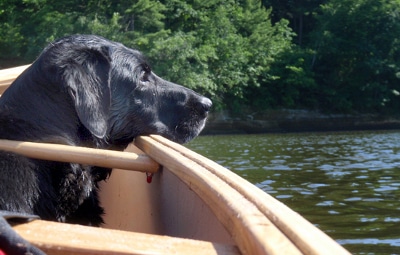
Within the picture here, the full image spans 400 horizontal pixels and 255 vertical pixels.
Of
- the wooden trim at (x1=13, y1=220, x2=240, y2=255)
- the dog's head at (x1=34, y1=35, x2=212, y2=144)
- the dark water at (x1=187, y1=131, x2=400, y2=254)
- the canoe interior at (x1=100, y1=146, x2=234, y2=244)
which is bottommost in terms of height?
the dark water at (x1=187, y1=131, x2=400, y2=254)

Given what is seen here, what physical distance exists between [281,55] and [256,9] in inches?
120

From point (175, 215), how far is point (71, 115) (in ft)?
1.93

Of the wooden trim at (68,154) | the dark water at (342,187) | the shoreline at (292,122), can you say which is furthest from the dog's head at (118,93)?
the shoreline at (292,122)

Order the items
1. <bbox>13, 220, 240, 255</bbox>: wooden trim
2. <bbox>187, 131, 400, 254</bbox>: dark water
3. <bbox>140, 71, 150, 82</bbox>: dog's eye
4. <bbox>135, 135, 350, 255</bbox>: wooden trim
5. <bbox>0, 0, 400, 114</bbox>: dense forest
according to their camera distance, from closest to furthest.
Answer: <bbox>135, 135, 350, 255</bbox>: wooden trim
<bbox>13, 220, 240, 255</bbox>: wooden trim
<bbox>140, 71, 150, 82</bbox>: dog's eye
<bbox>187, 131, 400, 254</bbox>: dark water
<bbox>0, 0, 400, 114</bbox>: dense forest

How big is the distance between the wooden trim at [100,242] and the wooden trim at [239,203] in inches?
3.9

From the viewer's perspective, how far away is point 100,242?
1.38m

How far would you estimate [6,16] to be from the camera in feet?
115

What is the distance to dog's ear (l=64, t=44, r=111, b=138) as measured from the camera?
2518 mm

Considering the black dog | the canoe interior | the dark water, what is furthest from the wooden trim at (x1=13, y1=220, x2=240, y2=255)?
the dark water

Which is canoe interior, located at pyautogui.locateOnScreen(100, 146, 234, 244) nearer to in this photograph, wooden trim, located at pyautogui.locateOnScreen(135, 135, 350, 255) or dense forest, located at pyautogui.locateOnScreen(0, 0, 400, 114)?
wooden trim, located at pyautogui.locateOnScreen(135, 135, 350, 255)

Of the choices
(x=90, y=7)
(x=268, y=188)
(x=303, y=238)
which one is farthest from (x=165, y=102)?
(x=90, y=7)

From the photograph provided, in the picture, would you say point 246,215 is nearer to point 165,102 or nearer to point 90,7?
point 165,102

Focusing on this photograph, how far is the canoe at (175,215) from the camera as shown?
1328mm

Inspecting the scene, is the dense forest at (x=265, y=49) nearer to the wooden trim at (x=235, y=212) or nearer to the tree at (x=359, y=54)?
the tree at (x=359, y=54)
